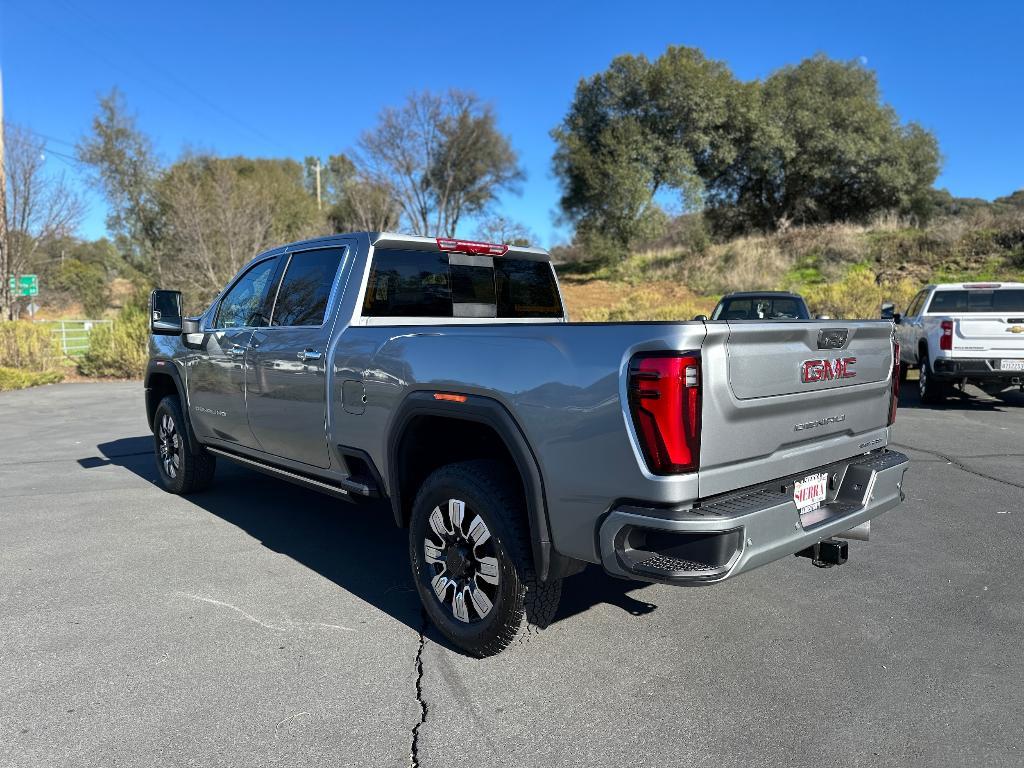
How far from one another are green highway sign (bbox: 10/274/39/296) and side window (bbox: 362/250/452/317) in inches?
743

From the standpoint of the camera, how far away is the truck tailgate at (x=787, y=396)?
2777 millimetres

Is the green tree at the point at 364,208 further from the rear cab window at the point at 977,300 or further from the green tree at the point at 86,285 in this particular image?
the rear cab window at the point at 977,300

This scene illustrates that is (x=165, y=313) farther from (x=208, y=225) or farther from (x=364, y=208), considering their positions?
(x=364, y=208)

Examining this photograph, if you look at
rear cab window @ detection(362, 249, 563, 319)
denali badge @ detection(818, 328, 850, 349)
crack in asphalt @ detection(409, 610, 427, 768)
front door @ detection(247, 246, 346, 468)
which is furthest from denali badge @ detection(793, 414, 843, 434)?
front door @ detection(247, 246, 346, 468)

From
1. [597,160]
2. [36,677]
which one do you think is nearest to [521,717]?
[36,677]

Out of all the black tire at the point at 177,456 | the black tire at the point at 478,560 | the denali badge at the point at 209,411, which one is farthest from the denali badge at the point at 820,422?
the black tire at the point at 177,456

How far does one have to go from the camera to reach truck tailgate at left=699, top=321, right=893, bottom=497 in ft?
9.11

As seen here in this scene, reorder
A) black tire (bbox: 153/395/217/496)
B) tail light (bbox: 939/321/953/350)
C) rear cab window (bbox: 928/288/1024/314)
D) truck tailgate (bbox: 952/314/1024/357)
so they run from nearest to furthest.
A: 1. black tire (bbox: 153/395/217/496)
2. truck tailgate (bbox: 952/314/1024/357)
3. tail light (bbox: 939/321/953/350)
4. rear cab window (bbox: 928/288/1024/314)

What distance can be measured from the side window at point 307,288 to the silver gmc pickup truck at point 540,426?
18 millimetres

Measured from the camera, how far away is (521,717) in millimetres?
2936

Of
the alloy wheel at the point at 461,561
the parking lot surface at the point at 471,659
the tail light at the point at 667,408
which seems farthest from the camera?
the alloy wheel at the point at 461,561

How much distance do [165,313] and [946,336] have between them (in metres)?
9.91

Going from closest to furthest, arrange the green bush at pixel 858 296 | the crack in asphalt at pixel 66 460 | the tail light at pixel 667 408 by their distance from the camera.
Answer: the tail light at pixel 667 408
the crack in asphalt at pixel 66 460
the green bush at pixel 858 296

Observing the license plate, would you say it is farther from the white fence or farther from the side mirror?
the white fence
